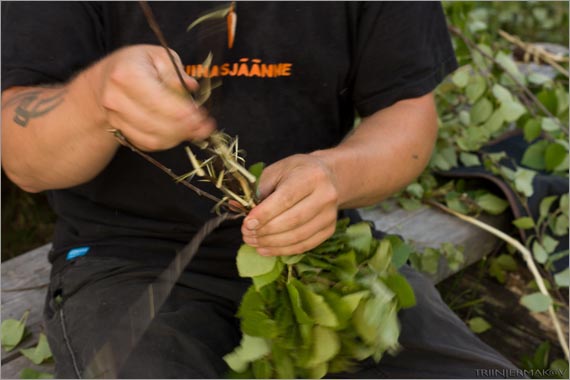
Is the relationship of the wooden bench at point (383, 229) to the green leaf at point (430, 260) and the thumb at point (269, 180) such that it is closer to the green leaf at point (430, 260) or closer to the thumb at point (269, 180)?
the green leaf at point (430, 260)

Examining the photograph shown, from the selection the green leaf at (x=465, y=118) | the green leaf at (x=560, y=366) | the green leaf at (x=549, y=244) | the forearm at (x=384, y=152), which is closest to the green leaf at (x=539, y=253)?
the green leaf at (x=549, y=244)

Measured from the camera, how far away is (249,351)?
1.04m

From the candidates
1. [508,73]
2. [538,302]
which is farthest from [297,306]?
[508,73]

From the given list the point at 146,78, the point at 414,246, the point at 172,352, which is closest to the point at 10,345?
the point at 172,352

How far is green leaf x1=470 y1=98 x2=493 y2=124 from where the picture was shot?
1.97 m

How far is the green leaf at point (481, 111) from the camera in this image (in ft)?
6.46

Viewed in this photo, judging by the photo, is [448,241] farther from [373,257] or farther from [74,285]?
[74,285]

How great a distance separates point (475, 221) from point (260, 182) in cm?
93

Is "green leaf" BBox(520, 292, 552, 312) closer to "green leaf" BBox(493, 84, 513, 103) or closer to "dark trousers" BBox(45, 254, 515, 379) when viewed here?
"dark trousers" BBox(45, 254, 515, 379)

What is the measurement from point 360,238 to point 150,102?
457 millimetres

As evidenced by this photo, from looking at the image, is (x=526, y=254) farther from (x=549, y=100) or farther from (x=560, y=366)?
(x=549, y=100)

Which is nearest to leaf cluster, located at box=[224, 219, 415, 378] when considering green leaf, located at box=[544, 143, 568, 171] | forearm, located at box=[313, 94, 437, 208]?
forearm, located at box=[313, 94, 437, 208]

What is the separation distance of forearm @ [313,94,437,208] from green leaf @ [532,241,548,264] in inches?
22.0

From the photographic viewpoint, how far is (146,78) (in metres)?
0.78
